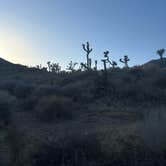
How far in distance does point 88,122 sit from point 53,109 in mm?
2859

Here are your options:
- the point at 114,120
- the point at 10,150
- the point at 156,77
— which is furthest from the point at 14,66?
the point at 10,150

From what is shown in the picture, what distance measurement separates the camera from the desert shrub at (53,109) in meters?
22.3

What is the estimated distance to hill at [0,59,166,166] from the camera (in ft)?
41.6

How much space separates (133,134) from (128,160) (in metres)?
2.17

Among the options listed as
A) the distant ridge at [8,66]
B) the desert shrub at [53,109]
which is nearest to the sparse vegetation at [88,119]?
the desert shrub at [53,109]

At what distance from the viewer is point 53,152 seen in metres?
12.8

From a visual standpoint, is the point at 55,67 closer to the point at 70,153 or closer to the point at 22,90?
the point at 22,90

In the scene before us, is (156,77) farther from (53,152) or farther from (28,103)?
(53,152)

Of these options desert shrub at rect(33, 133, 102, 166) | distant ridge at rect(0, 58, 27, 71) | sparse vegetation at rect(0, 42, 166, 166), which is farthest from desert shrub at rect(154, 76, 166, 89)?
distant ridge at rect(0, 58, 27, 71)

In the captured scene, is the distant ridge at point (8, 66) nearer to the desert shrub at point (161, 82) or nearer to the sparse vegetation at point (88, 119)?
the sparse vegetation at point (88, 119)

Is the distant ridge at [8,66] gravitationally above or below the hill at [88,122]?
above

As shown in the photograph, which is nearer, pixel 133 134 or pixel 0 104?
pixel 133 134

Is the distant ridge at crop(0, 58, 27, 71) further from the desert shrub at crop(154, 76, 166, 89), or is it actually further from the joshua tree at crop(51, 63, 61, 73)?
the desert shrub at crop(154, 76, 166, 89)

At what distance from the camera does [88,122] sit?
20.7 meters
